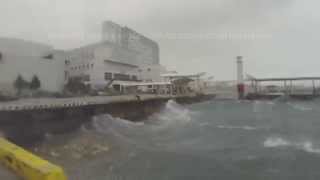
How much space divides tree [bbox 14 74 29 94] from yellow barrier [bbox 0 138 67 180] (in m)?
63.7

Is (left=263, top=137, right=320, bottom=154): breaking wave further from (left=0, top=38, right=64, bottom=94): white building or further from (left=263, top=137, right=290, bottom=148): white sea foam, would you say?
(left=0, top=38, right=64, bottom=94): white building

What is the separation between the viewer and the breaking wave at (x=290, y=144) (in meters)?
17.6

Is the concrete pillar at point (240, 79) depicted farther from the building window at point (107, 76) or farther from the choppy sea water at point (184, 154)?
the choppy sea water at point (184, 154)

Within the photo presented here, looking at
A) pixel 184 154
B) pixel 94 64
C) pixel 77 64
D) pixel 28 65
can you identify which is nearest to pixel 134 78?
pixel 77 64

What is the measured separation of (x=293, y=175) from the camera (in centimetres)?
1267

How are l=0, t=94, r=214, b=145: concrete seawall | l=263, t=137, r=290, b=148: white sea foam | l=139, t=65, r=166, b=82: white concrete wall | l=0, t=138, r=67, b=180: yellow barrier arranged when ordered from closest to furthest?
l=0, t=138, r=67, b=180: yellow barrier → l=263, t=137, r=290, b=148: white sea foam → l=0, t=94, r=214, b=145: concrete seawall → l=139, t=65, r=166, b=82: white concrete wall

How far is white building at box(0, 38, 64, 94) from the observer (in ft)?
233

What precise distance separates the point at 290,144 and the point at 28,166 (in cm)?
1508

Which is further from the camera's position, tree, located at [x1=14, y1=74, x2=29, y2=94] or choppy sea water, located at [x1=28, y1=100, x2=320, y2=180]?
tree, located at [x1=14, y1=74, x2=29, y2=94]

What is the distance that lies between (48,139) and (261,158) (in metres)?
12.1

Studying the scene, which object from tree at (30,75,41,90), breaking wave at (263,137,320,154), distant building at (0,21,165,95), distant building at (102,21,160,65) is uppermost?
distant building at (102,21,160,65)

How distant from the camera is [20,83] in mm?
71062

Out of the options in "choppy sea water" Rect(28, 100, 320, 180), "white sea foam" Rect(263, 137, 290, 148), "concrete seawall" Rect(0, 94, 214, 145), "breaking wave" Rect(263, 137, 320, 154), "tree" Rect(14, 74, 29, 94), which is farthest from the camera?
"tree" Rect(14, 74, 29, 94)

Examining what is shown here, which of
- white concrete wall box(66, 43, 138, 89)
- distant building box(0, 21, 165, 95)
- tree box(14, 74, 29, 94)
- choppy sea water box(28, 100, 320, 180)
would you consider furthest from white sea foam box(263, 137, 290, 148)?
white concrete wall box(66, 43, 138, 89)
